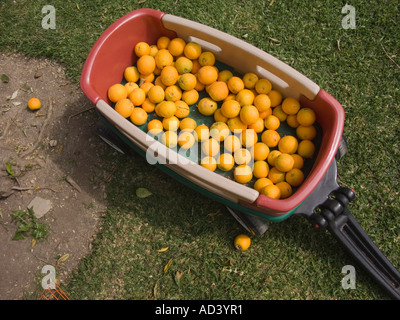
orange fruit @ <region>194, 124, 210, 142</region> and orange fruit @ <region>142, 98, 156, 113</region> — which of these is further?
orange fruit @ <region>142, 98, 156, 113</region>

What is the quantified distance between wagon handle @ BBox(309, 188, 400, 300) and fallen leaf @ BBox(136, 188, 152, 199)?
127 centimetres

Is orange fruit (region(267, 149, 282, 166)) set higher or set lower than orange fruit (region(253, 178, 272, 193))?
higher

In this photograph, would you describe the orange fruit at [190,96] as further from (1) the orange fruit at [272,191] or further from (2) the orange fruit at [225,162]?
(1) the orange fruit at [272,191]

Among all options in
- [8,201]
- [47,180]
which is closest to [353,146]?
[47,180]

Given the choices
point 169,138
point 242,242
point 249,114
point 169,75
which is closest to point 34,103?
point 169,75

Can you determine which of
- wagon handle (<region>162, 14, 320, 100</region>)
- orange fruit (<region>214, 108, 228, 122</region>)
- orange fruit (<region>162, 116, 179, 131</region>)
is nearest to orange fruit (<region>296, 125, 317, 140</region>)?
wagon handle (<region>162, 14, 320, 100</region>)

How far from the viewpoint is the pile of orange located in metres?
2.53

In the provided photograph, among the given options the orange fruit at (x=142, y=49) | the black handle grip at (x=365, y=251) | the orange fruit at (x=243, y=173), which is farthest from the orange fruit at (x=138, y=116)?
the black handle grip at (x=365, y=251)

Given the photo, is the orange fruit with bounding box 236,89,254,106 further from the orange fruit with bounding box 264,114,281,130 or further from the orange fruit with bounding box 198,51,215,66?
the orange fruit with bounding box 198,51,215,66

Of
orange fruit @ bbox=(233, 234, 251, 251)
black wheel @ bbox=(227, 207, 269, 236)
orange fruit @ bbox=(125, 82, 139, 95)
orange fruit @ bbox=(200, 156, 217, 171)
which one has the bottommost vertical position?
orange fruit @ bbox=(233, 234, 251, 251)

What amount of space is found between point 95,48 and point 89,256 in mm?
1566

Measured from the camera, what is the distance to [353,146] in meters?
2.95

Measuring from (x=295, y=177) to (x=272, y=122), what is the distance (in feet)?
1.47

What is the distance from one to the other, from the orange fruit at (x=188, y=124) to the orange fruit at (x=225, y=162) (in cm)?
32
